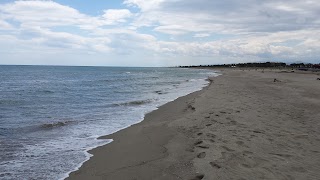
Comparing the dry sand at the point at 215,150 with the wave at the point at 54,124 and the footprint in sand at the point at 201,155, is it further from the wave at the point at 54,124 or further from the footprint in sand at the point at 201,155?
the wave at the point at 54,124

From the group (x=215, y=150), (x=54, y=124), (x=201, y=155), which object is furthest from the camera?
(x=54, y=124)

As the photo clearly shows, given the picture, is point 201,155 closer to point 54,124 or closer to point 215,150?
point 215,150

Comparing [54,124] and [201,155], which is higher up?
[201,155]

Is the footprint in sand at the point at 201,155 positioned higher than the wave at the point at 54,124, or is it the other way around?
the footprint in sand at the point at 201,155

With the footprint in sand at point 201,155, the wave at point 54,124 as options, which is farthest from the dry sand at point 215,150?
the wave at point 54,124

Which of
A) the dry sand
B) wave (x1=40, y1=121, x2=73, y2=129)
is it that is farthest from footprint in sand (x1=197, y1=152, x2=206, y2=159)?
wave (x1=40, y1=121, x2=73, y2=129)

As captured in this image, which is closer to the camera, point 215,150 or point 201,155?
point 201,155

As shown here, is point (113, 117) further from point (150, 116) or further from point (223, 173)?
point (223, 173)

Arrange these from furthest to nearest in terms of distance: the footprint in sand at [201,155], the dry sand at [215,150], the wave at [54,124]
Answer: the wave at [54,124] < the footprint in sand at [201,155] < the dry sand at [215,150]

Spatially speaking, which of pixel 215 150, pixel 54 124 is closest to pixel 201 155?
pixel 215 150

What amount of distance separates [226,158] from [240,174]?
99 cm

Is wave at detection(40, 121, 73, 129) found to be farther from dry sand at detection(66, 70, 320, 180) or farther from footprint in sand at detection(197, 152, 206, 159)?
footprint in sand at detection(197, 152, 206, 159)

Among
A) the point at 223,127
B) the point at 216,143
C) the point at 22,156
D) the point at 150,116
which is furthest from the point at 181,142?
the point at 150,116

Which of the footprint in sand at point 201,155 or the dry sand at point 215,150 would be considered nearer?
the dry sand at point 215,150
